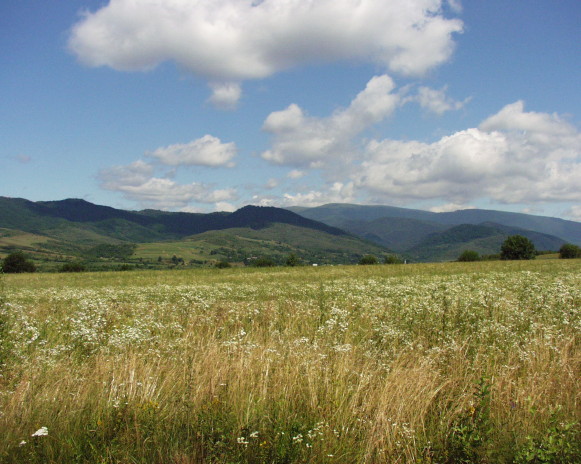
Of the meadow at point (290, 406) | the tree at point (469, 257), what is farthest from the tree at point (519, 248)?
the meadow at point (290, 406)

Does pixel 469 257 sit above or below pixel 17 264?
above

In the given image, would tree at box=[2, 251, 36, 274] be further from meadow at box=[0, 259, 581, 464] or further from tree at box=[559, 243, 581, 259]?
tree at box=[559, 243, 581, 259]

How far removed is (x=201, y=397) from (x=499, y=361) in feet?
19.4

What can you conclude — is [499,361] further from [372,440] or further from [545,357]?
[372,440]

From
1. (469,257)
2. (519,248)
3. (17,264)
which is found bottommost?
(17,264)

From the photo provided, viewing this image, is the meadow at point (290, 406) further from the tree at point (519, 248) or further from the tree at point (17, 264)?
the tree at point (519, 248)

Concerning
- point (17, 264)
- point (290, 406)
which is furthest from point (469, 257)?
point (17, 264)

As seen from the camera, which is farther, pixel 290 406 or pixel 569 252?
pixel 569 252

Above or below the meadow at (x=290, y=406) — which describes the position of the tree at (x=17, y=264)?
below

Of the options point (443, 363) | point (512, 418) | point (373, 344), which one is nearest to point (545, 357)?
point (443, 363)

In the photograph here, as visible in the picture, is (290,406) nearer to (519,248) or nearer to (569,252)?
(569,252)

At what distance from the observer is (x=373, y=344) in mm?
8727

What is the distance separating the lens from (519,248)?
9544 centimetres

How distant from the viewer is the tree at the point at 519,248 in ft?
309
